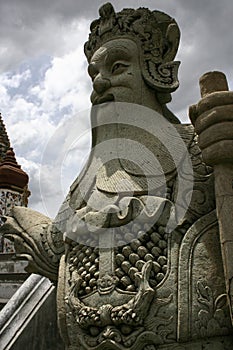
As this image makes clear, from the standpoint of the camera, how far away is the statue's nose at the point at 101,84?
8.97 ft

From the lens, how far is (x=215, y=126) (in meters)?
2.14

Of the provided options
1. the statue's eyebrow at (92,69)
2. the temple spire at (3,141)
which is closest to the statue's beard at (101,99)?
the statue's eyebrow at (92,69)

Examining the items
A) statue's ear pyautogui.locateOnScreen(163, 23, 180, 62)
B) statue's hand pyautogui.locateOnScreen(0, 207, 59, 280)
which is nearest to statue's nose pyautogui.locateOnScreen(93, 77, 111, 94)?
statue's ear pyautogui.locateOnScreen(163, 23, 180, 62)

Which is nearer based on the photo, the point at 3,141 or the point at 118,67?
the point at 118,67

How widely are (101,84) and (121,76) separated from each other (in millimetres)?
135

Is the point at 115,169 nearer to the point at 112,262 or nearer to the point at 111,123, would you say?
the point at 111,123

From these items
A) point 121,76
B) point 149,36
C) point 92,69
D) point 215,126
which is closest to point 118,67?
point 121,76

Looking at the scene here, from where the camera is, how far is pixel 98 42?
2904 mm

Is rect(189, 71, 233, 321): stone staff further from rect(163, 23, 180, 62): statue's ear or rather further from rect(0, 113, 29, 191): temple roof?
rect(0, 113, 29, 191): temple roof

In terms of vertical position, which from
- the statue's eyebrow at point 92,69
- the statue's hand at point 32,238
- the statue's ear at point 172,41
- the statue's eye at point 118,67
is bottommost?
the statue's hand at point 32,238

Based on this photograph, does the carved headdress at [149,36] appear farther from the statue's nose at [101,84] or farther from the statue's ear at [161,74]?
the statue's nose at [101,84]

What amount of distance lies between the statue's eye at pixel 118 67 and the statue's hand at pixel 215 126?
681 mm

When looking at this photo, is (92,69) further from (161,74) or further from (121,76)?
(161,74)

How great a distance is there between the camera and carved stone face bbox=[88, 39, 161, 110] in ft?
8.91
